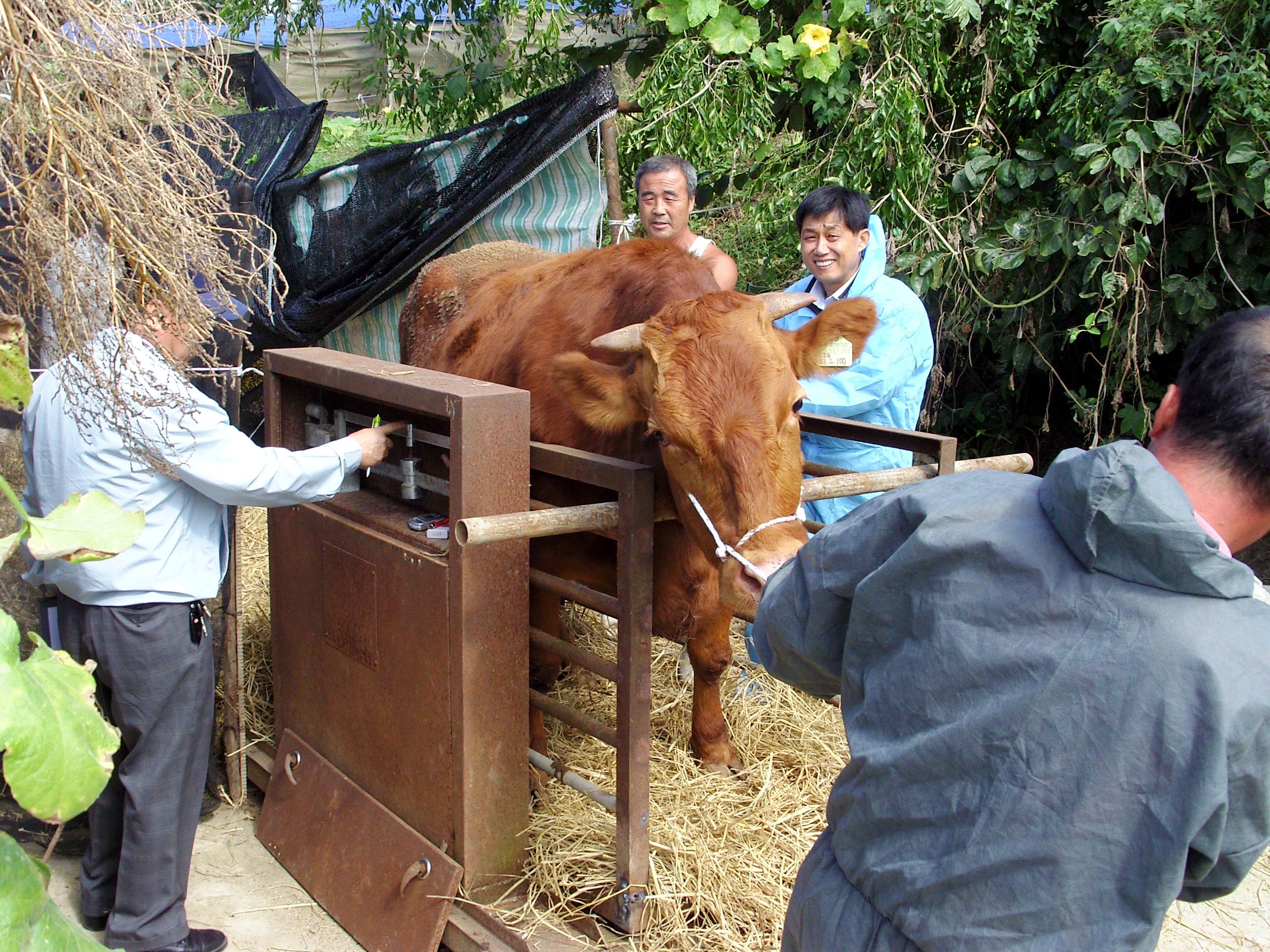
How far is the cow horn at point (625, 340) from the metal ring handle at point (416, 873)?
4.98ft

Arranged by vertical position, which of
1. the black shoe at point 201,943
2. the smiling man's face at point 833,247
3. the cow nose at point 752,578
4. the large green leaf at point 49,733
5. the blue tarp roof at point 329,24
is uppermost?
the blue tarp roof at point 329,24

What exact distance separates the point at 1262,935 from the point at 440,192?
16.1 feet

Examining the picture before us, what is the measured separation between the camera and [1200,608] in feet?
3.92

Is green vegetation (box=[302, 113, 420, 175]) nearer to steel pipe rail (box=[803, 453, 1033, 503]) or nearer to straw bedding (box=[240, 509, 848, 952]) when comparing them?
straw bedding (box=[240, 509, 848, 952])

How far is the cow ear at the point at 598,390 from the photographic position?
114 inches

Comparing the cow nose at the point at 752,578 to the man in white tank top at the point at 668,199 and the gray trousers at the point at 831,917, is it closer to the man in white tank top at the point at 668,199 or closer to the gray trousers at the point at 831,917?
the gray trousers at the point at 831,917

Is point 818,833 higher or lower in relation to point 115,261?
lower

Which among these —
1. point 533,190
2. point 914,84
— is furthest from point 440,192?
point 914,84

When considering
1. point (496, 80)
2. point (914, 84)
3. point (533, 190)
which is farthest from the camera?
point (496, 80)

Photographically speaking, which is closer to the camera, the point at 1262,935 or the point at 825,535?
the point at 825,535

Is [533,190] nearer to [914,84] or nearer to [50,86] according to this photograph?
[914,84]

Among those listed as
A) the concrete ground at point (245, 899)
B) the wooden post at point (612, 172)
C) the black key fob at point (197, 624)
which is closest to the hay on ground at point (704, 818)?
the concrete ground at point (245, 899)

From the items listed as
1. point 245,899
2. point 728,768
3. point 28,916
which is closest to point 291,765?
point 245,899

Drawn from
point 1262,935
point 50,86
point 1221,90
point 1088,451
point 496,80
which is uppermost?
point 496,80
